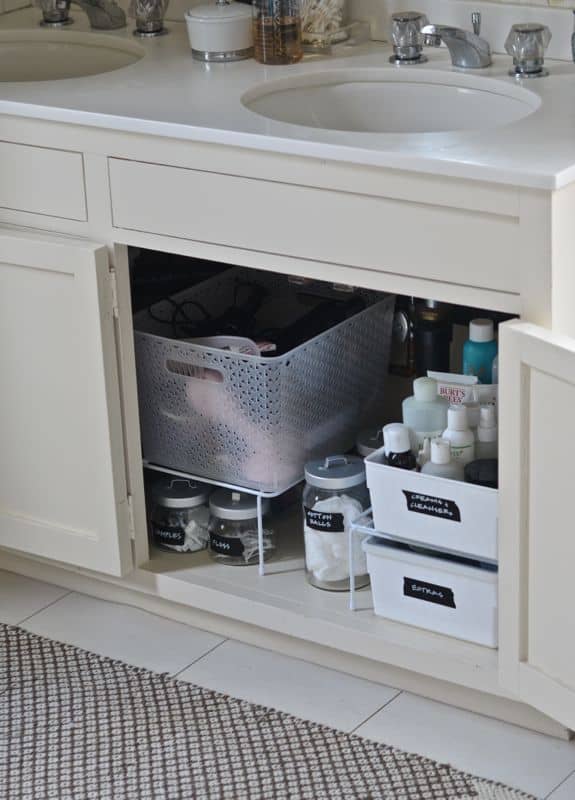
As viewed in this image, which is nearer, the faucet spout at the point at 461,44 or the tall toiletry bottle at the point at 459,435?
the tall toiletry bottle at the point at 459,435

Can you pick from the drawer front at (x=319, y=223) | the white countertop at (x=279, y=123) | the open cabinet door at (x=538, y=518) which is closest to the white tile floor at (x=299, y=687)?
the open cabinet door at (x=538, y=518)

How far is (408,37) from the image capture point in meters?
2.15

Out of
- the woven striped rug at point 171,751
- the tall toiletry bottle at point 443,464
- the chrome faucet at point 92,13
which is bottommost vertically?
the woven striped rug at point 171,751

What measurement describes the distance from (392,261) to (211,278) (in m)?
0.70

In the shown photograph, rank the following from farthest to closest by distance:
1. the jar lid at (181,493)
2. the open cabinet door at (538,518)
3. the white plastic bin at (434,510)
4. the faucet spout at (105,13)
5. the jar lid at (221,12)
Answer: the faucet spout at (105,13) < the jar lid at (181,493) < the jar lid at (221,12) < the white plastic bin at (434,510) < the open cabinet door at (538,518)

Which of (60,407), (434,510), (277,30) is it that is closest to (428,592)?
(434,510)

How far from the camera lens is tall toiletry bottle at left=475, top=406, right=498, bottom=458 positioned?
6.44 ft

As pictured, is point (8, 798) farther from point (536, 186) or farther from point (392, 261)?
point (536, 186)

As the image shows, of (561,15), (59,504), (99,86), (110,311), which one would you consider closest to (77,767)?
(59,504)

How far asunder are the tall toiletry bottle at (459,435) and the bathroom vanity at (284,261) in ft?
0.53

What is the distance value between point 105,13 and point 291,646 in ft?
3.77

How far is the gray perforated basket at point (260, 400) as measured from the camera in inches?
85.5

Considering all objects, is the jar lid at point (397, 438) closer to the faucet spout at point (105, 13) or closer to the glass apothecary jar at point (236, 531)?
the glass apothecary jar at point (236, 531)

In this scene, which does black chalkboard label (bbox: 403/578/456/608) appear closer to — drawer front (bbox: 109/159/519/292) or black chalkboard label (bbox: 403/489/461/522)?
black chalkboard label (bbox: 403/489/461/522)
